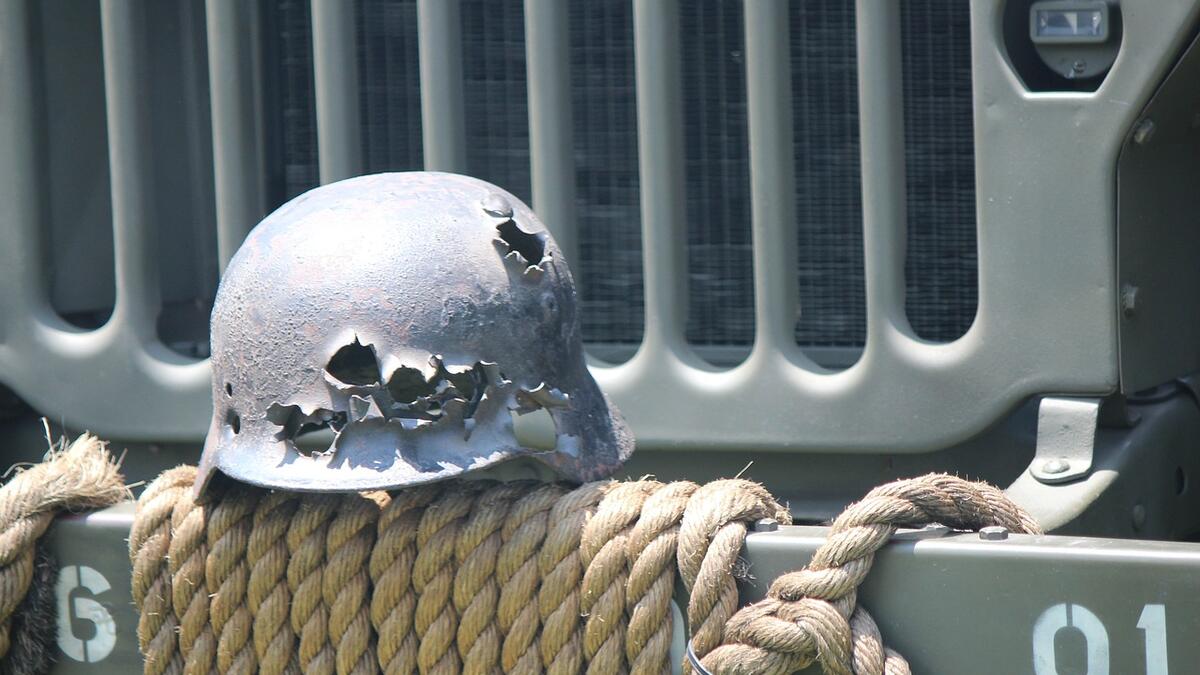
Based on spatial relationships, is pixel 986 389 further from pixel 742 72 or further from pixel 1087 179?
pixel 742 72

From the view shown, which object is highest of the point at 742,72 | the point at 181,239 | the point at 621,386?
the point at 742,72

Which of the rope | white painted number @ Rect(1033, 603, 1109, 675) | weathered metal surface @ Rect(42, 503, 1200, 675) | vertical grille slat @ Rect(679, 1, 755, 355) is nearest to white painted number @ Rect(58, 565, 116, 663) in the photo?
the rope

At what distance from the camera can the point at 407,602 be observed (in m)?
1.44

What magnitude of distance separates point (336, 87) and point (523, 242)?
0.47 meters

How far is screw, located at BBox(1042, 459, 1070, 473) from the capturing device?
167 cm

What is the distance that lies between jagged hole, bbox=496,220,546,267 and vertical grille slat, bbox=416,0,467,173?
1.15 ft

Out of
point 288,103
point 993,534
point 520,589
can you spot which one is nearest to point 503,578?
point 520,589

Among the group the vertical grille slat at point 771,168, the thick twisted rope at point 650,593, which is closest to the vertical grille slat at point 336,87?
the vertical grille slat at point 771,168

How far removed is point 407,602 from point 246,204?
67cm

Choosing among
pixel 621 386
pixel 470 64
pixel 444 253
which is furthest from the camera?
pixel 470 64

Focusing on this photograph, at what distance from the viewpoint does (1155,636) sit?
1237 mm

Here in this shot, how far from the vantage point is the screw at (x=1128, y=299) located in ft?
5.36

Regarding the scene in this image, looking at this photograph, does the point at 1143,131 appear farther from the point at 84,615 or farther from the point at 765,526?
the point at 84,615

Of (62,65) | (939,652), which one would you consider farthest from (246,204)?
(939,652)
